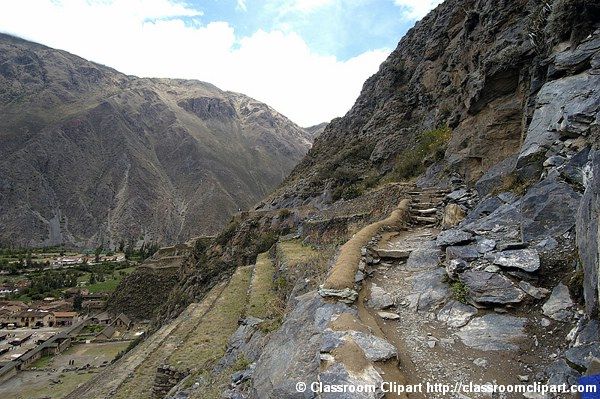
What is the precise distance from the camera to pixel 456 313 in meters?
5.93

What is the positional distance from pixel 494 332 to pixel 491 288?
29.5 inches

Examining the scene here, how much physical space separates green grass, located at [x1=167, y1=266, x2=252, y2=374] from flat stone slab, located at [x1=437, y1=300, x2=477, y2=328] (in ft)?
24.2

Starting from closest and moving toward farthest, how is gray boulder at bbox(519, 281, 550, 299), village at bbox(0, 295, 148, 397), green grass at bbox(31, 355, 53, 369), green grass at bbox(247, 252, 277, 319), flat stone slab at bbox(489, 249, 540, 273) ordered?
gray boulder at bbox(519, 281, 550, 299) → flat stone slab at bbox(489, 249, 540, 273) → green grass at bbox(247, 252, 277, 319) → village at bbox(0, 295, 148, 397) → green grass at bbox(31, 355, 53, 369)

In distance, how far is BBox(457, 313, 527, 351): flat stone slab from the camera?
4.95 metres

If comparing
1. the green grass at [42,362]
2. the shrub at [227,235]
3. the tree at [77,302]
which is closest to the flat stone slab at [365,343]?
the shrub at [227,235]

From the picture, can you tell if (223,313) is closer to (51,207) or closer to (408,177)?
(408,177)

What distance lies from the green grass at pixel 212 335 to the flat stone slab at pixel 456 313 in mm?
7366

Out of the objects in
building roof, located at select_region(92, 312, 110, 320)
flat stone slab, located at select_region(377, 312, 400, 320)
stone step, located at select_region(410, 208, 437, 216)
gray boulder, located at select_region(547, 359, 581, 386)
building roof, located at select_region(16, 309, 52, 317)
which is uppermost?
stone step, located at select_region(410, 208, 437, 216)

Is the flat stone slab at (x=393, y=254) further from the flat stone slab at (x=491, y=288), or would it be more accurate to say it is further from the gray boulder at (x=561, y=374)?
the gray boulder at (x=561, y=374)

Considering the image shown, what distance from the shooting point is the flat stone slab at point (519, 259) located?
5544mm

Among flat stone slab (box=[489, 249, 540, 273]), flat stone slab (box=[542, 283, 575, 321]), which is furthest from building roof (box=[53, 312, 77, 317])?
flat stone slab (box=[542, 283, 575, 321])

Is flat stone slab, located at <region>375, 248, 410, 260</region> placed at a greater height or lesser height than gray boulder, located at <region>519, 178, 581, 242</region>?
lesser

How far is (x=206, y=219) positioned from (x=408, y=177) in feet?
448

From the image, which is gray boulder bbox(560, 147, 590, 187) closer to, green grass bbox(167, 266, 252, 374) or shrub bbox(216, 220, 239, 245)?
green grass bbox(167, 266, 252, 374)
